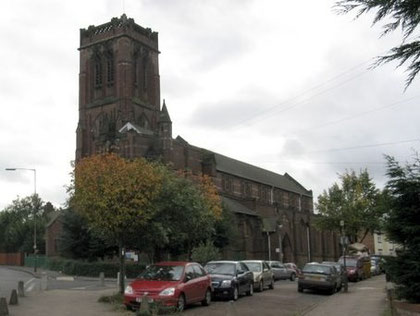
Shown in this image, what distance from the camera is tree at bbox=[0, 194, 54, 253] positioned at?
3487 inches

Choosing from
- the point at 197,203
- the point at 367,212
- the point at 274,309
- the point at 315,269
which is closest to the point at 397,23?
the point at 274,309

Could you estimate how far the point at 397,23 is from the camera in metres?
6.43

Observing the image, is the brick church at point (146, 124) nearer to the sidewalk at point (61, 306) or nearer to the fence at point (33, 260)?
the fence at point (33, 260)

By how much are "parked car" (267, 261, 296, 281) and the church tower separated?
33.4 metres

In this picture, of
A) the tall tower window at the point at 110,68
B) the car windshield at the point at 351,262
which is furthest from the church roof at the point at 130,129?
the car windshield at the point at 351,262

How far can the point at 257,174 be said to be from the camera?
90.4 metres

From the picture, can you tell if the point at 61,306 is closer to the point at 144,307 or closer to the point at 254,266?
the point at 144,307

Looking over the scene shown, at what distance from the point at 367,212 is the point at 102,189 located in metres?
43.2

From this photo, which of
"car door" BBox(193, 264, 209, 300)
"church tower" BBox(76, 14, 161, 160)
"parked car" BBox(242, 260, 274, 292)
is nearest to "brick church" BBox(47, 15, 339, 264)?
"church tower" BBox(76, 14, 161, 160)

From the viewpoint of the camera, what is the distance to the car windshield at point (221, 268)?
71.9ft

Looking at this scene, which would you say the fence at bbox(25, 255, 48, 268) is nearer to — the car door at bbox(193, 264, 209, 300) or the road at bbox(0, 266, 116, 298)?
the road at bbox(0, 266, 116, 298)

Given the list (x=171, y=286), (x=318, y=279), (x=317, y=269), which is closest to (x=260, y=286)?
(x=318, y=279)

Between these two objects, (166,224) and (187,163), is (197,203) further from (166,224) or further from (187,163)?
(187,163)

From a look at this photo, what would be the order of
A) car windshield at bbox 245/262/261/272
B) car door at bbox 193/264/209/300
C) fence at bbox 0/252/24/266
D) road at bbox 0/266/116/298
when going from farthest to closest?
fence at bbox 0/252/24/266 < road at bbox 0/266/116/298 < car windshield at bbox 245/262/261/272 < car door at bbox 193/264/209/300
